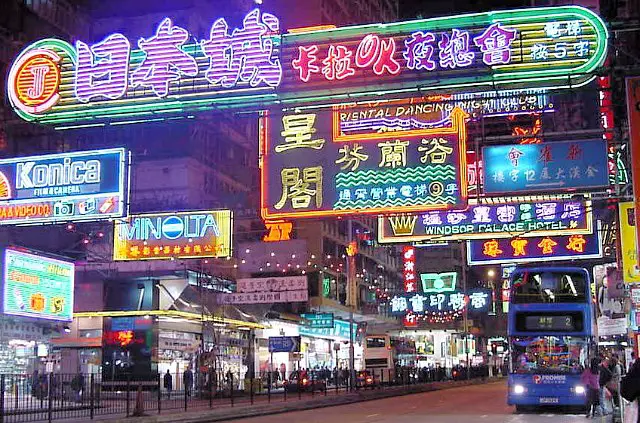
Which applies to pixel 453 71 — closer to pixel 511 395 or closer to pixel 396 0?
pixel 511 395

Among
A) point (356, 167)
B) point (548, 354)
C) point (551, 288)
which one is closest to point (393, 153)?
point (356, 167)

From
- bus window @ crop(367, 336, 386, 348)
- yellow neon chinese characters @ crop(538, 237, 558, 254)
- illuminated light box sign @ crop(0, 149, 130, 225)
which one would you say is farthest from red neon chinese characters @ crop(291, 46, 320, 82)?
bus window @ crop(367, 336, 386, 348)

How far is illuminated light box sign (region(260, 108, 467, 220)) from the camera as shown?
17859mm

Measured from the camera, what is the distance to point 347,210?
18281mm

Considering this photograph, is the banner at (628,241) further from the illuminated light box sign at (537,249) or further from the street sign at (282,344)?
the street sign at (282,344)

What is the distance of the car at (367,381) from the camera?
51081mm

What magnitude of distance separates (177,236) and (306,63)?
1186cm

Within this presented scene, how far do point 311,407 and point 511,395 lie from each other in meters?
9.35

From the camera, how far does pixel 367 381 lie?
169ft

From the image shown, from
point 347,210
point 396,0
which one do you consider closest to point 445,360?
point 396,0

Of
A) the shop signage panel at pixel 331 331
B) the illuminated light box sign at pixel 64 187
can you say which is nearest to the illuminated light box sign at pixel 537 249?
the illuminated light box sign at pixel 64 187

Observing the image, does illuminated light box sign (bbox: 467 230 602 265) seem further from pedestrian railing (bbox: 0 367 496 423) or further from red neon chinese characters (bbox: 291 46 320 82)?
red neon chinese characters (bbox: 291 46 320 82)

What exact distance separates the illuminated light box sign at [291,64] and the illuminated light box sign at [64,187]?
1.18 meters

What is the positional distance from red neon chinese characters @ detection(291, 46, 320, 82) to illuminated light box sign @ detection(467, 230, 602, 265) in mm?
16092
